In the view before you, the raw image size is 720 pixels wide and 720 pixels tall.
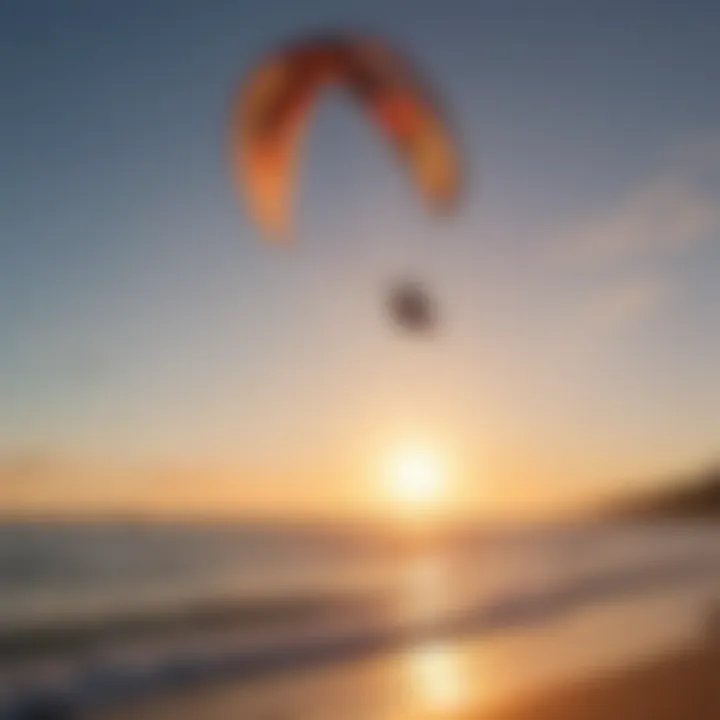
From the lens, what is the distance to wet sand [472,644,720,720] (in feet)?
5.49

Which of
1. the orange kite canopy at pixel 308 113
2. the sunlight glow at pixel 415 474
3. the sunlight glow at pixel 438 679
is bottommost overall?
the sunlight glow at pixel 438 679

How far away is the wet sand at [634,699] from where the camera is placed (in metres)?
1.67

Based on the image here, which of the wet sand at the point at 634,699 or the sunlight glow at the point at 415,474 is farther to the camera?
the sunlight glow at the point at 415,474

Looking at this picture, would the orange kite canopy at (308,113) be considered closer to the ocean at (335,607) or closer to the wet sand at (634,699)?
the ocean at (335,607)

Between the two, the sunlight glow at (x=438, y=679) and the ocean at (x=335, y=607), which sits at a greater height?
the ocean at (x=335, y=607)

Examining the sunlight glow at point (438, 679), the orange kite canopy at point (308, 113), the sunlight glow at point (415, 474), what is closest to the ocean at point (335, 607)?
the sunlight glow at point (438, 679)

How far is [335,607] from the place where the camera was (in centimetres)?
280

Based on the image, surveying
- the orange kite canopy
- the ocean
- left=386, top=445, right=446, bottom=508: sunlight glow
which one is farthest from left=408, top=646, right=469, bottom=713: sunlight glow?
the orange kite canopy

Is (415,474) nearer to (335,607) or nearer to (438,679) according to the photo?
(438,679)

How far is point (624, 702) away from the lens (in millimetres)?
1727

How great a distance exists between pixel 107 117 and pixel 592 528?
1.11m

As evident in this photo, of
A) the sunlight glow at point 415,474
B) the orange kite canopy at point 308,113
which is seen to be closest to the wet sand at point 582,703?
the sunlight glow at point 415,474

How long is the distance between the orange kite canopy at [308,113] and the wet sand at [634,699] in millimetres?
834

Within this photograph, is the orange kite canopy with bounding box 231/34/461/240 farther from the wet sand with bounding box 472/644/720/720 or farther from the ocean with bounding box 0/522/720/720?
the wet sand with bounding box 472/644/720/720
